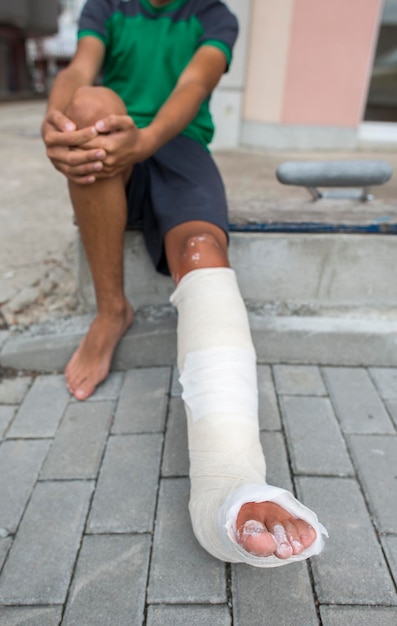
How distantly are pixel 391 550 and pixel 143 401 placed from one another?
814 mm

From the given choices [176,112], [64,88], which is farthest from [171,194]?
[64,88]

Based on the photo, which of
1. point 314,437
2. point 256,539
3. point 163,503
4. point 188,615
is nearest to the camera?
point 256,539

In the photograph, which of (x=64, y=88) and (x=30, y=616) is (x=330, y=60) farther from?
(x=30, y=616)

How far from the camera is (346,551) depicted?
1.15 meters

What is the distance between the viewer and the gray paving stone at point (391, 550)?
43.7 inches

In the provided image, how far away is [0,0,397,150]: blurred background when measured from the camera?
417cm

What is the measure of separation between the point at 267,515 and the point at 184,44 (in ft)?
4.98

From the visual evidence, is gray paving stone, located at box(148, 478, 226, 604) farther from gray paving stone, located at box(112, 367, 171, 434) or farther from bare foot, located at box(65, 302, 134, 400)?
bare foot, located at box(65, 302, 134, 400)

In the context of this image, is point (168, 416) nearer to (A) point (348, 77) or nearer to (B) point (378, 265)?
(B) point (378, 265)

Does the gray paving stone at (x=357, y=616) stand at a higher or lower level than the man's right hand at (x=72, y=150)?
lower

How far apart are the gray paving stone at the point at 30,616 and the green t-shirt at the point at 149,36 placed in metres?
1.44

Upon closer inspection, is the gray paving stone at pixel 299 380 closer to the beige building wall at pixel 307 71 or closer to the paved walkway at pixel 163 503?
the paved walkway at pixel 163 503

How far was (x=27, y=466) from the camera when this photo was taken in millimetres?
1386

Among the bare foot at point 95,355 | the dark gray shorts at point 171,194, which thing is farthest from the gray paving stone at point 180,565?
the dark gray shorts at point 171,194
